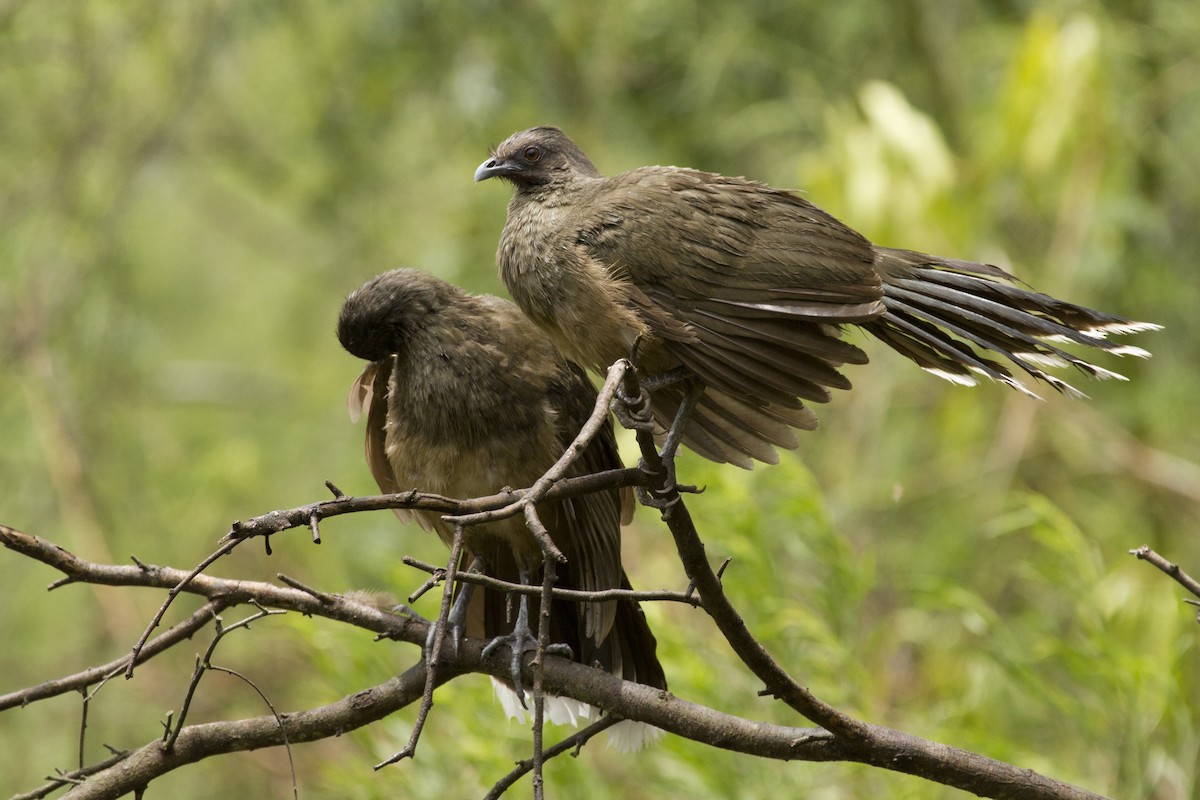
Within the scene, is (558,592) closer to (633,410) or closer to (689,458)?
(633,410)

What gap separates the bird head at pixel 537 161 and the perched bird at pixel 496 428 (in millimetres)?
284

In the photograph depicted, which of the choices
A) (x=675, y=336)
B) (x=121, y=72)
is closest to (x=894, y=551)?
(x=675, y=336)

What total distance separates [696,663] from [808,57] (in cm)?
381

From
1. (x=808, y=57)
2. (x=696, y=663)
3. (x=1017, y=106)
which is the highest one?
(x=808, y=57)

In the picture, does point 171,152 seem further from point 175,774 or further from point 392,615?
point 392,615

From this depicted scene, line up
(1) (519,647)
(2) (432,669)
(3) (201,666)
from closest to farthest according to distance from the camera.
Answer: (2) (432,669)
(3) (201,666)
(1) (519,647)

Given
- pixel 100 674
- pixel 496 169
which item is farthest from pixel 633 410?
pixel 496 169

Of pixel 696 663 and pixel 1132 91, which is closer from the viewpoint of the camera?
pixel 696 663

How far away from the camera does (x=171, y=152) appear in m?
6.88

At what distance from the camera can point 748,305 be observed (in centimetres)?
243

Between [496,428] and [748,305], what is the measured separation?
0.67 meters

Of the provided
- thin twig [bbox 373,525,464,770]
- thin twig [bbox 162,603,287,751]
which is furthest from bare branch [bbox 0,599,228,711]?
thin twig [bbox 373,525,464,770]

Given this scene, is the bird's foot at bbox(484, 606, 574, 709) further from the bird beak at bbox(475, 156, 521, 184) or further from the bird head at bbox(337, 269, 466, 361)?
the bird beak at bbox(475, 156, 521, 184)

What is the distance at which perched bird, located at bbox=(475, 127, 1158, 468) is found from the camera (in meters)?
2.37
